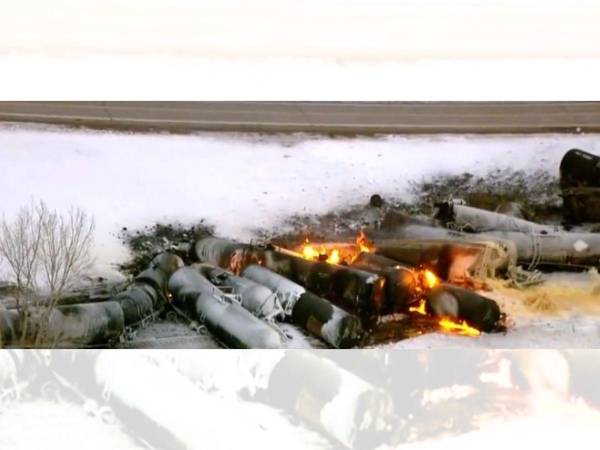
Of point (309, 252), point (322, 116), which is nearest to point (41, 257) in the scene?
point (309, 252)

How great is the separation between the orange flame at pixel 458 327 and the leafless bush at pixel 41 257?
1048 mm

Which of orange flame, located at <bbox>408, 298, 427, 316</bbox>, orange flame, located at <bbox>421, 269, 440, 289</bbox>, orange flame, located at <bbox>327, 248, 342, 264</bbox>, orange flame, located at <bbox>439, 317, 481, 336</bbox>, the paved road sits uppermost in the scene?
the paved road

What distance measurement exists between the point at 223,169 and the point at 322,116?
1.10ft

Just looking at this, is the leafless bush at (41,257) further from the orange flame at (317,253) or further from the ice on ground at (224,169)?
the orange flame at (317,253)

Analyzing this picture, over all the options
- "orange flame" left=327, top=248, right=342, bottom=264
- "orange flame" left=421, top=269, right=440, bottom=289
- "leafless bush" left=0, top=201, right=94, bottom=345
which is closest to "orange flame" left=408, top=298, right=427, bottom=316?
"orange flame" left=421, top=269, right=440, bottom=289

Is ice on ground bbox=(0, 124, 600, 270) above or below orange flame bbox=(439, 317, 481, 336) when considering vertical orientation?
above

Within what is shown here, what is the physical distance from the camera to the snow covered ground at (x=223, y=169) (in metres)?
2.44

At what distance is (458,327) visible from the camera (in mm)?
2398

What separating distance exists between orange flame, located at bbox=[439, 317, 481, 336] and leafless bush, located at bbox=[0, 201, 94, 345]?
A: 1.05 meters

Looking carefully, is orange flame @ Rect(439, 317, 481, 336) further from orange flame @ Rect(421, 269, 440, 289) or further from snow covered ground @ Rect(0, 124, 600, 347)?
snow covered ground @ Rect(0, 124, 600, 347)

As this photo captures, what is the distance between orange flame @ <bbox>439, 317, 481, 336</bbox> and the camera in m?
2.40

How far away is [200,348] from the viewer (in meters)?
2.41
